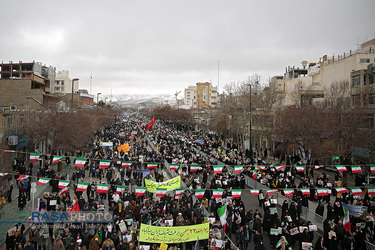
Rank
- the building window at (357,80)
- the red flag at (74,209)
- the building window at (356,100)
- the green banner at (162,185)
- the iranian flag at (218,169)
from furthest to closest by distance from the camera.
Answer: the building window at (357,80) → the building window at (356,100) → the iranian flag at (218,169) → the green banner at (162,185) → the red flag at (74,209)

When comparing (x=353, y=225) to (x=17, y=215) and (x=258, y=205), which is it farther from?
(x=17, y=215)

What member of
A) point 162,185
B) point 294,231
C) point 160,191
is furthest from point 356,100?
point 160,191

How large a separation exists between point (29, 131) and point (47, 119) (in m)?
2.71

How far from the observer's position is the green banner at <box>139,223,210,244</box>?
9883mm

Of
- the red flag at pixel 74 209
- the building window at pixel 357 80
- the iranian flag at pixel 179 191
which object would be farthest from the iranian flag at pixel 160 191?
the building window at pixel 357 80

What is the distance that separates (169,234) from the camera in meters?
10.0

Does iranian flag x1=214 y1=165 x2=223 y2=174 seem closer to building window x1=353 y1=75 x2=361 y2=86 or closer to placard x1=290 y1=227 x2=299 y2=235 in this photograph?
placard x1=290 y1=227 x2=299 y2=235

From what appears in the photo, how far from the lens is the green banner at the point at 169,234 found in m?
9.88

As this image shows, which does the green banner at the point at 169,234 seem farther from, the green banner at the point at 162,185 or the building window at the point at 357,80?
the building window at the point at 357,80

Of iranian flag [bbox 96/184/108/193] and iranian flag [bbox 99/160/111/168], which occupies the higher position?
iranian flag [bbox 99/160/111/168]

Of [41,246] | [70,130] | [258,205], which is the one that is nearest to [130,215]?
[41,246]

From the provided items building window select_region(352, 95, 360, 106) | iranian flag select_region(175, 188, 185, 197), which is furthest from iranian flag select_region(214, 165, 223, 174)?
building window select_region(352, 95, 360, 106)

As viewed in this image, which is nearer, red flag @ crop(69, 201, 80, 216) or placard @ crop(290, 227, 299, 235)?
placard @ crop(290, 227, 299, 235)

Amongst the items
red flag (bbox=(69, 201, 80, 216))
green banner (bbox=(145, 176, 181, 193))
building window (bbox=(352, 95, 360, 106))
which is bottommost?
red flag (bbox=(69, 201, 80, 216))
